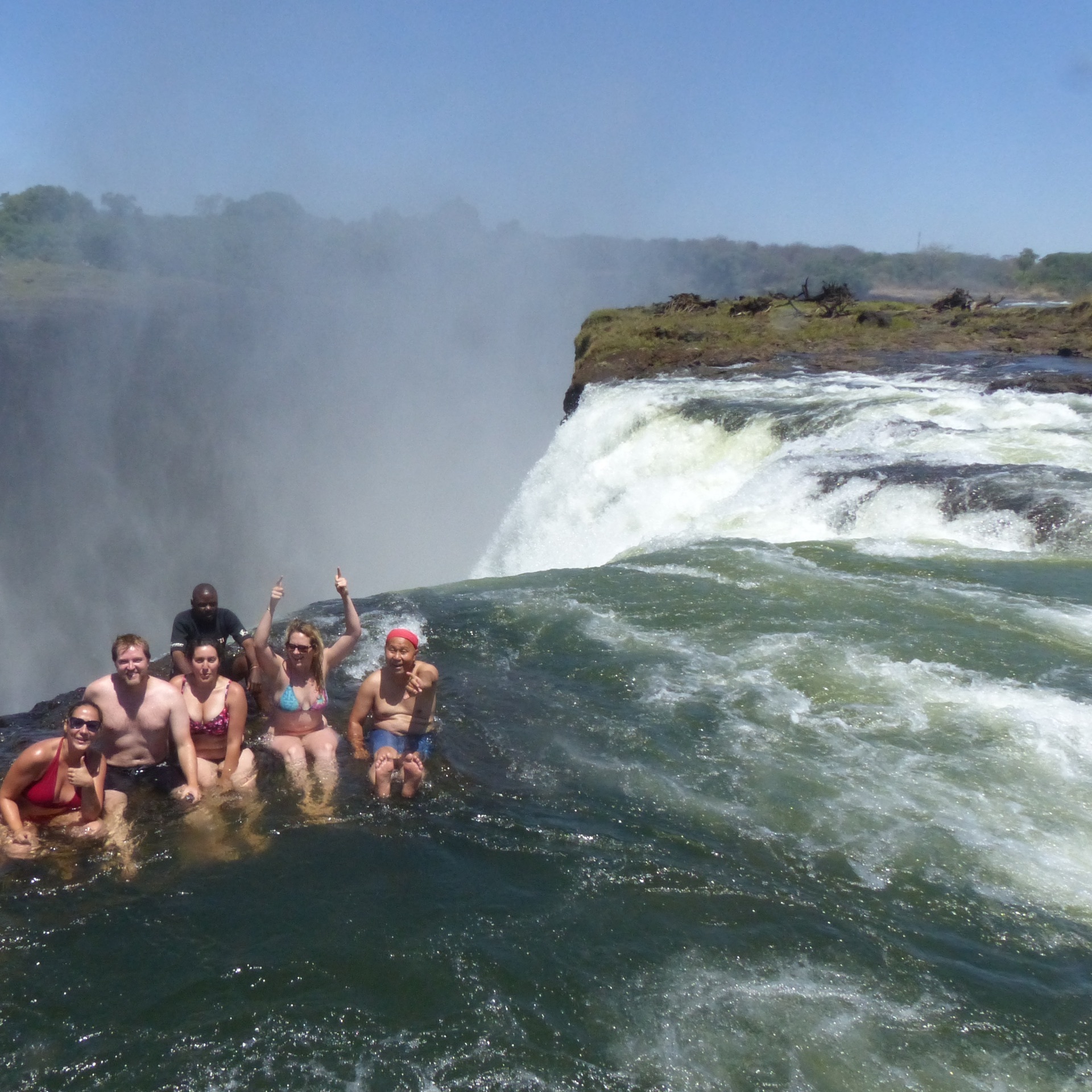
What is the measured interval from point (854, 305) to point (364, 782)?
998 inches

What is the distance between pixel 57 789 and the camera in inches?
203

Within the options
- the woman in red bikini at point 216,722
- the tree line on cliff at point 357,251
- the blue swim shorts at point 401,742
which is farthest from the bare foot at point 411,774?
the tree line on cliff at point 357,251

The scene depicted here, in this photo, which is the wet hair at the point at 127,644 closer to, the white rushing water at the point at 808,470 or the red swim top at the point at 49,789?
the red swim top at the point at 49,789

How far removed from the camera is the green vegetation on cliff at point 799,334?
881 inches

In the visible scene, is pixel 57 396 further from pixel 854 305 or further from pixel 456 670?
pixel 456 670

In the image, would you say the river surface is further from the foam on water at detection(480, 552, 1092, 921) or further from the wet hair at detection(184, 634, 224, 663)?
the wet hair at detection(184, 634, 224, 663)

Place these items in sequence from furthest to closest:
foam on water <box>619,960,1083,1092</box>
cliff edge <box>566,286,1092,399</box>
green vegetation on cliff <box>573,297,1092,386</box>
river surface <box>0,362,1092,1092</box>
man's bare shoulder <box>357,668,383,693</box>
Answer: green vegetation on cliff <box>573,297,1092,386</box>, cliff edge <box>566,286,1092,399</box>, man's bare shoulder <box>357,668,383,693</box>, river surface <box>0,362,1092,1092</box>, foam on water <box>619,960,1083,1092</box>

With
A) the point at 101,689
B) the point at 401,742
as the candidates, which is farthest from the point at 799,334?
the point at 101,689

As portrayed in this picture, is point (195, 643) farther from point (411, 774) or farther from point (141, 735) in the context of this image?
point (411, 774)

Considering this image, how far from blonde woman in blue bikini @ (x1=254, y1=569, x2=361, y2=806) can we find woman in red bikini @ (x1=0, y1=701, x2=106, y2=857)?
1099 millimetres

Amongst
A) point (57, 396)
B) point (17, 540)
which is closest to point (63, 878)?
point (17, 540)

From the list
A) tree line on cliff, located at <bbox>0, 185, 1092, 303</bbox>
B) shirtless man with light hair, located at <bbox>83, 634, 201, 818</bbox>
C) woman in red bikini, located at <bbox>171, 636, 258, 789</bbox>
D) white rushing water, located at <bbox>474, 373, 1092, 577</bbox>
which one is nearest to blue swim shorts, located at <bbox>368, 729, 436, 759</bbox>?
woman in red bikini, located at <bbox>171, 636, 258, 789</bbox>

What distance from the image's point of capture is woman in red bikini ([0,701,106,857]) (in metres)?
4.98

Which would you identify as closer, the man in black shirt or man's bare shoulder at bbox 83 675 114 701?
man's bare shoulder at bbox 83 675 114 701
